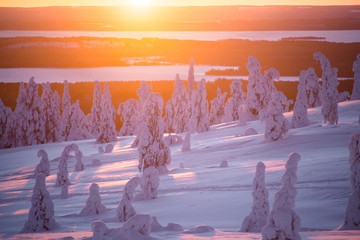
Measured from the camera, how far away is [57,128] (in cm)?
5750

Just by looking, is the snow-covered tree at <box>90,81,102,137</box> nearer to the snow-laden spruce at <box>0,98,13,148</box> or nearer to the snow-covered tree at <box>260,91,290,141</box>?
the snow-laden spruce at <box>0,98,13,148</box>

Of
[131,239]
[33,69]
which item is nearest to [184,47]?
[33,69]

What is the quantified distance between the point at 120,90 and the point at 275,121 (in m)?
110

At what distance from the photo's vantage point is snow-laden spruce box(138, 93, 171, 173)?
22.6 meters

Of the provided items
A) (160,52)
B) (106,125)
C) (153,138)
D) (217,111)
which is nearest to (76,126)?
(106,125)

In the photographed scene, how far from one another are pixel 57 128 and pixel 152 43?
126548 mm

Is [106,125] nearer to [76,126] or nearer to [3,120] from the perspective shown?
[76,126]

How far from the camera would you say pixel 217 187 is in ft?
56.0

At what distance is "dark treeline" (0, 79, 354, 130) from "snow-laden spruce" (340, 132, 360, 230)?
90.9 meters

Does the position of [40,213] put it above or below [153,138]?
below

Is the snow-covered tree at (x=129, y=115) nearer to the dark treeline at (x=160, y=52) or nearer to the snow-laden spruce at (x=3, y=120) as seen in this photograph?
the snow-laden spruce at (x=3, y=120)

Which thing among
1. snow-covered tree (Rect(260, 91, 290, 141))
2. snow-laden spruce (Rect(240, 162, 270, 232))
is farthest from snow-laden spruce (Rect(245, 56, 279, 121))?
snow-laden spruce (Rect(240, 162, 270, 232))

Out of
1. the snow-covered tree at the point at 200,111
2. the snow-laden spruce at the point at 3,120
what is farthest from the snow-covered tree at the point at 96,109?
the snow-covered tree at the point at 200,111

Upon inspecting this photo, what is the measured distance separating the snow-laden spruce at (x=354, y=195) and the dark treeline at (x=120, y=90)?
90.9m
